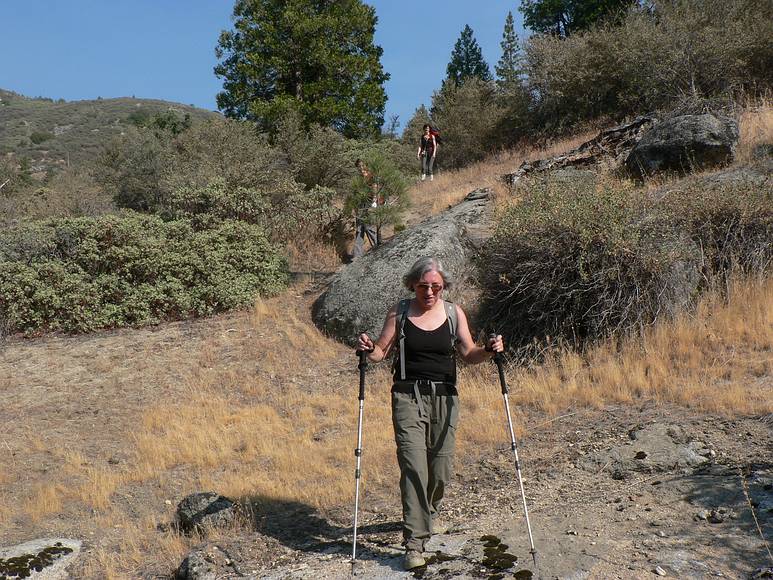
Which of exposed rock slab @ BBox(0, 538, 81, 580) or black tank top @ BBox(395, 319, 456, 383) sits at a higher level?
black tank top @ BBox(395, 319, 456, 383)

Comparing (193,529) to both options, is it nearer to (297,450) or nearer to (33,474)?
(297,450)

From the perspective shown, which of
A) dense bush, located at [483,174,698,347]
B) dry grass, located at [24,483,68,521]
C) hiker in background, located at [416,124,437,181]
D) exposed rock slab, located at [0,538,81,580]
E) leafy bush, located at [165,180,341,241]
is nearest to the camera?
exposed rock slab, located at [0,538,81,580]

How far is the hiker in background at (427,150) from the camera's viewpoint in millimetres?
19422

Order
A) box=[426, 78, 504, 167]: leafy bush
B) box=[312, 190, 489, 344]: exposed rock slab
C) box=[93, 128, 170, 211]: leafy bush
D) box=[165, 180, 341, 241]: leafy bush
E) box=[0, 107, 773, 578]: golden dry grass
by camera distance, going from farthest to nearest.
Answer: box=[426, 78, 504, 167]: leafy bush
box=[93, 128, 170, 211]: leafy bush
box=[165, 180, 341, 241]: leafy bush
box=[312, 190, 489, 344]: exposed rock slab
box=[0, 107, 773, 578]: golden dry grass

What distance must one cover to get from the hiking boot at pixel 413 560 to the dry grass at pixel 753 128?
10.4m

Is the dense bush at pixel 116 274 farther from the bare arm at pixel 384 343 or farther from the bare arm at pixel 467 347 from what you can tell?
the bare arm at pixel 467 347

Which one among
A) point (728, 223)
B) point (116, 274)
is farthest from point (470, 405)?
point (116, 274)

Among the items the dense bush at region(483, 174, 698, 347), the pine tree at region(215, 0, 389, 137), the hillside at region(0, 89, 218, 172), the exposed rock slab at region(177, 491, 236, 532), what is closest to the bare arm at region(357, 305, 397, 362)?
the exposed rock slab at region(177, 491, 236, 532)

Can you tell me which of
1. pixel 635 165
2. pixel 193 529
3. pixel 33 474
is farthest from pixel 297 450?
pixel 635 165

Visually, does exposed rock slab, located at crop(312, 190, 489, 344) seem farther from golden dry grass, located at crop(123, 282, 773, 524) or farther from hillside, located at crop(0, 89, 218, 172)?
hillside, located at crop(0, 89, 218, 172)

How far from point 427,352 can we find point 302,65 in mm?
19734

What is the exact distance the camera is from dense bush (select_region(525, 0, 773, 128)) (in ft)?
54.0

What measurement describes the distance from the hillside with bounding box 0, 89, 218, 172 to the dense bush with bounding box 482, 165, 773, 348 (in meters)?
37.3

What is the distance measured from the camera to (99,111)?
199ft
